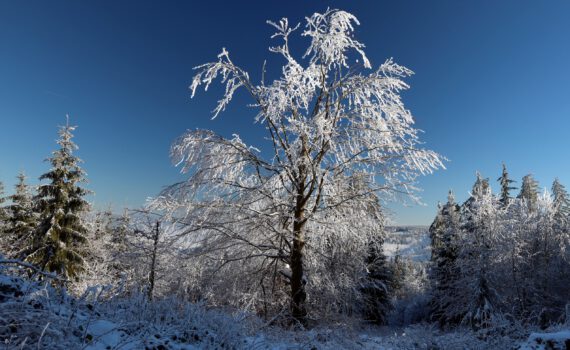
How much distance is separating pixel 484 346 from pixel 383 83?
19.3 ft

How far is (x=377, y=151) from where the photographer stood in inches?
324

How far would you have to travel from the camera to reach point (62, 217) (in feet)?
60.7

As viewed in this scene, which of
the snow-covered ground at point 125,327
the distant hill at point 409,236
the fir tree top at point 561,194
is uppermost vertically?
the fir tree top at point 561,194

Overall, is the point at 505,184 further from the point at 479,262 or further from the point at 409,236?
the point at 409,236

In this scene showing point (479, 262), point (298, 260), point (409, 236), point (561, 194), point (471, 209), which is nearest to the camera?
point (298, 260)

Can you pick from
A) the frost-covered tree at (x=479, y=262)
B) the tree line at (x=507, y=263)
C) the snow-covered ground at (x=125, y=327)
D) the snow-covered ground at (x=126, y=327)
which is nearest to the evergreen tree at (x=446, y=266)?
the tree line at (x=507, y=263)

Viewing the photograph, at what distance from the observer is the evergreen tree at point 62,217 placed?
17969 millimetres

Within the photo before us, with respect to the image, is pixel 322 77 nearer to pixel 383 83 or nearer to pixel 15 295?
pixel 383 83

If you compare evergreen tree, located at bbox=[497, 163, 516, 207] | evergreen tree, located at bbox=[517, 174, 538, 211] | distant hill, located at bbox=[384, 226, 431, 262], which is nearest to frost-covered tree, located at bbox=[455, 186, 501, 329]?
distant hill, located at bbox=[384, 226, 431, 262]

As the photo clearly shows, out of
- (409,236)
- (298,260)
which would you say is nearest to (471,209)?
(298,260)

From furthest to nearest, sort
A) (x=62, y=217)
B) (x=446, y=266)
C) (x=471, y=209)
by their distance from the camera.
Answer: (x=446, y=266) → (x=471, y=209) → (x=62, y=217)

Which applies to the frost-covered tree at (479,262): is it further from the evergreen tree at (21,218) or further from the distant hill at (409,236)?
the evergreen tree at (21,218)

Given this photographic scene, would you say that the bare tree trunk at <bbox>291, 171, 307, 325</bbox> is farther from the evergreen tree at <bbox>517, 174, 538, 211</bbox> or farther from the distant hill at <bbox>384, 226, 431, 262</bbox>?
the evergreen tree at <bbox>517, 174, 538, 211</bbox>

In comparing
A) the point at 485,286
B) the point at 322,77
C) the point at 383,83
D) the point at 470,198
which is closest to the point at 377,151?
the point at 383,83
